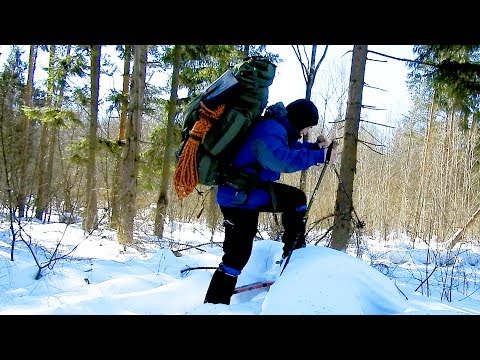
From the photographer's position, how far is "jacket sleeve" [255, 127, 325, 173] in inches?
115

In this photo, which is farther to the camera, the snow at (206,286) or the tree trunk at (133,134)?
the tree trunk at (133,134)

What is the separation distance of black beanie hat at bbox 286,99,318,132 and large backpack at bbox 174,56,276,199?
11.9 inches

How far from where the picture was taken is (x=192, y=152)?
3084 mm

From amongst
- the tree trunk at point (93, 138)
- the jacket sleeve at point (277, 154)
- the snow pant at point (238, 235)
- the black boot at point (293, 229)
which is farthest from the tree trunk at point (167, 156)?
the jacket sleeve at point (277, 154)

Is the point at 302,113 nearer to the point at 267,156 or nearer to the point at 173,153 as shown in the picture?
the point at 267,156

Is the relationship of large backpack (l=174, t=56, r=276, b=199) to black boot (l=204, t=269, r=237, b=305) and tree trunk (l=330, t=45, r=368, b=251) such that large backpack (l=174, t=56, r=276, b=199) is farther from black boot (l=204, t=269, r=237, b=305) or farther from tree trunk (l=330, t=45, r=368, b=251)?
tree trunk (l=330, t=45, r=368, b=251)

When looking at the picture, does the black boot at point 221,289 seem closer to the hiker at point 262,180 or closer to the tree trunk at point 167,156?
the hiker at point 262,180

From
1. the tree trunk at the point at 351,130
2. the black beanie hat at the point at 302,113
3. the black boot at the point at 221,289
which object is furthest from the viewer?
the tree trunk at the point at 351,130

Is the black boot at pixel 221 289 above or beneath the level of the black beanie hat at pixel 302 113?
beneath

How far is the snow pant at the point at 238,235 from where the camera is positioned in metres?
3.10
